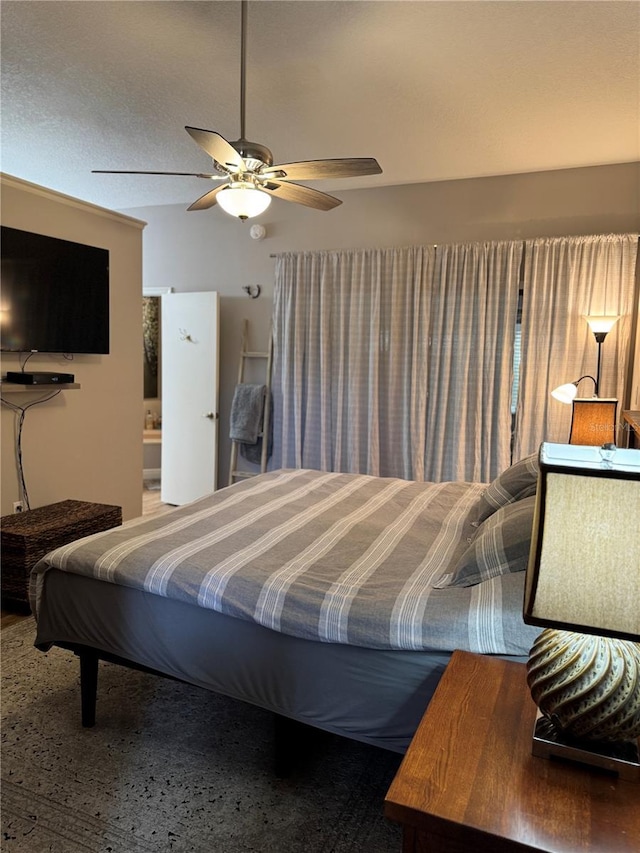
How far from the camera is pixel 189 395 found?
17.7 ft

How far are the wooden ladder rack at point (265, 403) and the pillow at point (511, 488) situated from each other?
2.83 m

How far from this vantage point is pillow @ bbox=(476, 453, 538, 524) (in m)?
2.20

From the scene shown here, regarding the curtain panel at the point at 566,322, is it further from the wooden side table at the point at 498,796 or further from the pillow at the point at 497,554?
the wooden side table at the point at 498,796

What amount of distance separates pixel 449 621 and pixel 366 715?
14.4 inches

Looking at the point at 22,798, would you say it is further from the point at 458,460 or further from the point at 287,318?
the point at 287,318

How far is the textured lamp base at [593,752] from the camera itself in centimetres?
99

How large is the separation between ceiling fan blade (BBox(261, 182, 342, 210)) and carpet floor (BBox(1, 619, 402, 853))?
2.24 m

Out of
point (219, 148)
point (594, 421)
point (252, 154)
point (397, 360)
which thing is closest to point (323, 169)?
point (252, 154)

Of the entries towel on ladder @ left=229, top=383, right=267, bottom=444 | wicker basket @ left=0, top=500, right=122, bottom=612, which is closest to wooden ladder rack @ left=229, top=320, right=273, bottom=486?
towel on ladder @ left=229, top=383, right=267, bottom=444

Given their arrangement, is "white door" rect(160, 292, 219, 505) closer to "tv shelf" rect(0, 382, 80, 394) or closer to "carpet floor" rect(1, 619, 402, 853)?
"tv shelf" rect(0, 382, 80, 394)

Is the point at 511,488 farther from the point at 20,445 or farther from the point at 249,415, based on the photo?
the point at 249,415

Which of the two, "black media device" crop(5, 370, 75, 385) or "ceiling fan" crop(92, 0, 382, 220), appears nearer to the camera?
"ceiling fan" crop(92, 0, 382, 220)

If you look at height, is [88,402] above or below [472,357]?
below

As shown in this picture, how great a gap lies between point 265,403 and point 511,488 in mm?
3014
